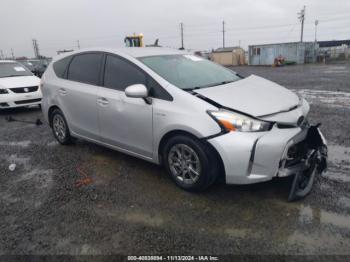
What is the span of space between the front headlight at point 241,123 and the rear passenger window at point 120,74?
1.22 m

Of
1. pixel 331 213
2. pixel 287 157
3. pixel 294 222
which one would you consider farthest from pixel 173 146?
pixel 331 213

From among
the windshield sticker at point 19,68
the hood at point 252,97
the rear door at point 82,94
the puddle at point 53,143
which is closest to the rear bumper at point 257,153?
the hood at point 252,97

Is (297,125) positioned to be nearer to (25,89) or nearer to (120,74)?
(120,74)

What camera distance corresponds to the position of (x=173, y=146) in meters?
3.41

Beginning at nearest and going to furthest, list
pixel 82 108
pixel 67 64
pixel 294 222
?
pixel 294 222
pixel 82 108
pixel 67 64

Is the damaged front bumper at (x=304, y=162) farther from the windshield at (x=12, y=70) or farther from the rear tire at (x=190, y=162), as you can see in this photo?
the windshield at (x=12, y=70)

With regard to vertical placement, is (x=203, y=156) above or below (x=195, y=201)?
above

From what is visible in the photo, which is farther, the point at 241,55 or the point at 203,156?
the point at 241,55

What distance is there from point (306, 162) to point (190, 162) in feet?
4.13

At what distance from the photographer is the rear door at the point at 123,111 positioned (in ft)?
11.9

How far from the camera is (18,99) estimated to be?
342 inches

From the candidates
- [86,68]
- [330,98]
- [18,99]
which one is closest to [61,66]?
[86,68]

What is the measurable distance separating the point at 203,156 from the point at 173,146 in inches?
17.8

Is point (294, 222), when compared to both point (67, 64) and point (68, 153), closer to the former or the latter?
point (68, 153)
